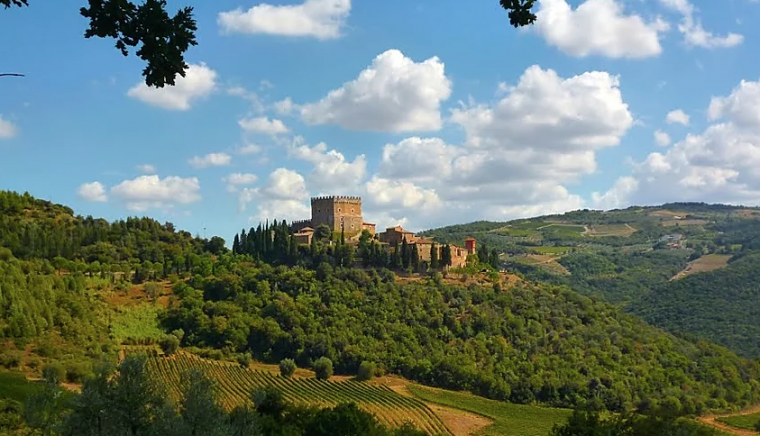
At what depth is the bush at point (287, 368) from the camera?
64250 millimetres

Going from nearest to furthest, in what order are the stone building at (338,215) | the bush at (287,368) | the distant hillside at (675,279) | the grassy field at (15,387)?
the grassy field at (15,387)
the bush at (287,368)
the stone building at (338,215)
the distant hillside at (675,279)

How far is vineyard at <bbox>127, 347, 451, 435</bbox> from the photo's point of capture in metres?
52.3

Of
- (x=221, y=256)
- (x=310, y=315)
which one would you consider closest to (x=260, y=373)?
(x=310, y=315)

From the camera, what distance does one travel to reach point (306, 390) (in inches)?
2296

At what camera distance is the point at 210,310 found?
246 feet

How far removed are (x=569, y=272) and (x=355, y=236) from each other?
92.8 m

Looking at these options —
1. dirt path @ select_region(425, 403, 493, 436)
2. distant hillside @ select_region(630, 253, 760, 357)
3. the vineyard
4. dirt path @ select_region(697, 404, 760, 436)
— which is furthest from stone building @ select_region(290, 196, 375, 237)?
distant hillside @ select_region(630, 253, 760, 357)

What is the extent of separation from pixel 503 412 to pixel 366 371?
43.0 ft

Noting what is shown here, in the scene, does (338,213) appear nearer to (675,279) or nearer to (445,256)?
(445,256)

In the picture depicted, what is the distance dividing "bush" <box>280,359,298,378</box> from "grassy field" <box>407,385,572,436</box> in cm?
1061

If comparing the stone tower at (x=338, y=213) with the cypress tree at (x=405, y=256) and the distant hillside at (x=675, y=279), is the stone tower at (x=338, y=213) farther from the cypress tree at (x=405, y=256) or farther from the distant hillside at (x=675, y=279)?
the distant hillside at (x=675, y=279)

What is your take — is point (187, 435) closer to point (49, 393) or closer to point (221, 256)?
point (49, 393)

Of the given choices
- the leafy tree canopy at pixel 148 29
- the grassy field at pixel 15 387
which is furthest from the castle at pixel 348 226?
the leafy tree canopy at pixel 148 29

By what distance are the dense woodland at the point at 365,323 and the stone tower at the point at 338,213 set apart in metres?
3.50
